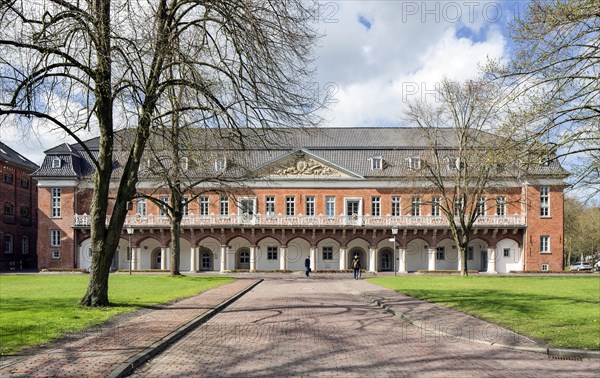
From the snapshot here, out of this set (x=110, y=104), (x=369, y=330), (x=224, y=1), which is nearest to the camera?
(x=369, y=330)

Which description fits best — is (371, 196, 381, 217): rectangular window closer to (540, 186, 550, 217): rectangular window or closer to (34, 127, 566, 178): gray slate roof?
(34, 127, 566, 178): gray slate roof

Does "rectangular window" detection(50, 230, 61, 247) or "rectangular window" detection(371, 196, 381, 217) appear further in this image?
"rectangular window" detection(371, 196, 381, 217)

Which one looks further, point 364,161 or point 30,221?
point 30,221

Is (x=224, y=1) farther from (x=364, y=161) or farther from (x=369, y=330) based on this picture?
(x=364, y=161)

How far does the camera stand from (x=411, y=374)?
7.75 metres

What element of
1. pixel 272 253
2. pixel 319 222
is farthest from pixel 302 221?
pixel 272 253

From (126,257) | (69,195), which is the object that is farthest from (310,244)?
(69,195)

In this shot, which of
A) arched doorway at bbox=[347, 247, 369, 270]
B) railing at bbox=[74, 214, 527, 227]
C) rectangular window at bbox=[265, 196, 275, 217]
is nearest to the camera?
railing at bbox=[74, 214, 527, 227]

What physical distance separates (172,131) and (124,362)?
325 inches

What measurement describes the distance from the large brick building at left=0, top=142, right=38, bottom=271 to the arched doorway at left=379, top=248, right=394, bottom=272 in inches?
1267

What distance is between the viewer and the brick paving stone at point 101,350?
743 centimetres

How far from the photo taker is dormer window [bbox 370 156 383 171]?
157 ft

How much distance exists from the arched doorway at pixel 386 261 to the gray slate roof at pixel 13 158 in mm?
33406

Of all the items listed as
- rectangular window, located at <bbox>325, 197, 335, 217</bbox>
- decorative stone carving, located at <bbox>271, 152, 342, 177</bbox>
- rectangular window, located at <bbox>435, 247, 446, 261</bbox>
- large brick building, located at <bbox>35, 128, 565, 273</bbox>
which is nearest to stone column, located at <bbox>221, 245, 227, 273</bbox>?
large brick building, located at <bbox>35, 128, 565, 273</bbox>
